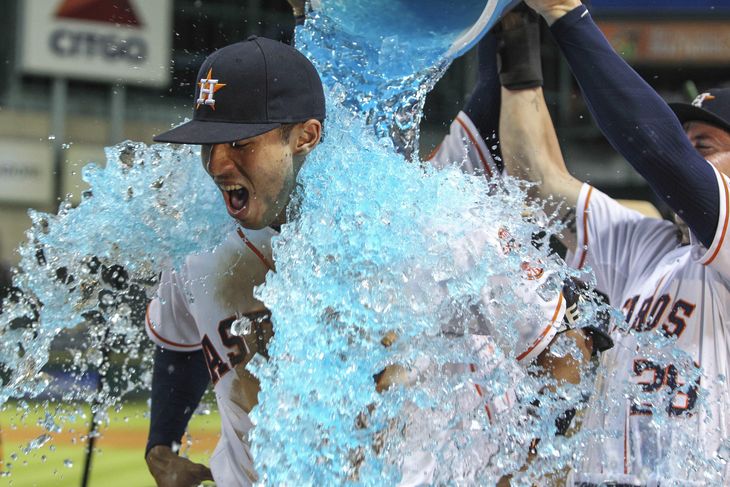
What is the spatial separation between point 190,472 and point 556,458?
106 cm

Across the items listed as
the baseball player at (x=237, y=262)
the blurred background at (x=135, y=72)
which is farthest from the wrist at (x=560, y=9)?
the blurred background at (x=135, y=72)

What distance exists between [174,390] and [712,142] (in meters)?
1.76

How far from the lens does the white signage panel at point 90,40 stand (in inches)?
608

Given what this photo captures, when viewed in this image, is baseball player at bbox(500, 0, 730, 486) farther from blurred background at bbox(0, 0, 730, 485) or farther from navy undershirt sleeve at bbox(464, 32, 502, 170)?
blurred background at bbox(0, 0, 730, 485)

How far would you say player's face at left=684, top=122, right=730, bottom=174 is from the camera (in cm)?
303

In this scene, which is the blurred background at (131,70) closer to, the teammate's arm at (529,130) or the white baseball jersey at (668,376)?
the teammate's arm at (529,130)

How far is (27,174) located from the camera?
53.7ft

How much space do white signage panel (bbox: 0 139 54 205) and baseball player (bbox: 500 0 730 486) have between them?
14332mm

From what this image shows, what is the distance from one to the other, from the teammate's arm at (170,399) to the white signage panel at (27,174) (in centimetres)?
1399

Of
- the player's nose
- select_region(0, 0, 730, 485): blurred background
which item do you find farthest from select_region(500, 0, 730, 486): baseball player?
select_region(0, 0, 730, 485): blurred background

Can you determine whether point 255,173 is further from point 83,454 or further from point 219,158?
point 83,454

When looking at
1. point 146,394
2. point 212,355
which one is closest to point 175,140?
point 212,355

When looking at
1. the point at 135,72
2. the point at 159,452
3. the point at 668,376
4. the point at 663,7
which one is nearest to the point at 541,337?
the point at 668,376

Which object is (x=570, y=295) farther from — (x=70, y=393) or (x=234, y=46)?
(x=70, y=393)
